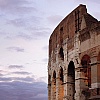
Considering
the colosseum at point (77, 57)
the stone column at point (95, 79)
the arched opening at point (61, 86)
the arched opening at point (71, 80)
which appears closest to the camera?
the stone column at point (95, 79)

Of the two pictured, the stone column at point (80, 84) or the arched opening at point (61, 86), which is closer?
the stone column at point (80, 84)

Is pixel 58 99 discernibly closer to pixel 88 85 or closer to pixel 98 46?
pixel 88 85

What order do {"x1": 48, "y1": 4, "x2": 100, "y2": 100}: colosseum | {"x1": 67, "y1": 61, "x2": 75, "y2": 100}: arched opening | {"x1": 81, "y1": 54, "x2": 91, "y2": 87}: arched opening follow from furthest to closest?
{"x1": 67, "y1": 61, "x2": 75, "y2": 100}: arched opening, {"x1": 81, "y1": 54, "x2": 91, "y2": 87}: arched opening, {"x1": 48, "y1": 4, "x2": 100, "y2": 100}: colosseum

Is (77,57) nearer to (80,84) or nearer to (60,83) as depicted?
(80,84)

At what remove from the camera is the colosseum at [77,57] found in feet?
55.1

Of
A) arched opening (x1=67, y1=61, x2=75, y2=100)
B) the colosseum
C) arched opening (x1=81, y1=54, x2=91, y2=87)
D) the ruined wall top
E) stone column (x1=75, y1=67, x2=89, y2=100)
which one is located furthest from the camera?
arched opening (x1=67, y1=61, x2=75, y2=100)

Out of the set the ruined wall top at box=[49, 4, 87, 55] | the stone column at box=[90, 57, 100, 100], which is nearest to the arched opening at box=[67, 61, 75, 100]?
the ruined wall top at box=[49, 4, 87, 55]

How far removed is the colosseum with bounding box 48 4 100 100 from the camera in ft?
55.1

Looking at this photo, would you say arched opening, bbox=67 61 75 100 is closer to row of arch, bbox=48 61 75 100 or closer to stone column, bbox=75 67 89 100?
row of arch, bbox=48 61 75 100

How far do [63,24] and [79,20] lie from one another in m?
2.22

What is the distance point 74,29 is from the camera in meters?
19.1

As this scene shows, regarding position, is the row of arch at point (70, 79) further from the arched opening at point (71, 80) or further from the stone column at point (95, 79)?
the stone column at point (95, 79)

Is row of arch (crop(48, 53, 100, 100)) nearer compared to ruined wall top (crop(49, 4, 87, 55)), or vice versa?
row of arch (crop(48, 53, 100, 100))

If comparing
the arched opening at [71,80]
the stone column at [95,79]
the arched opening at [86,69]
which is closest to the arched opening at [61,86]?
the arched opening at [71,80]
